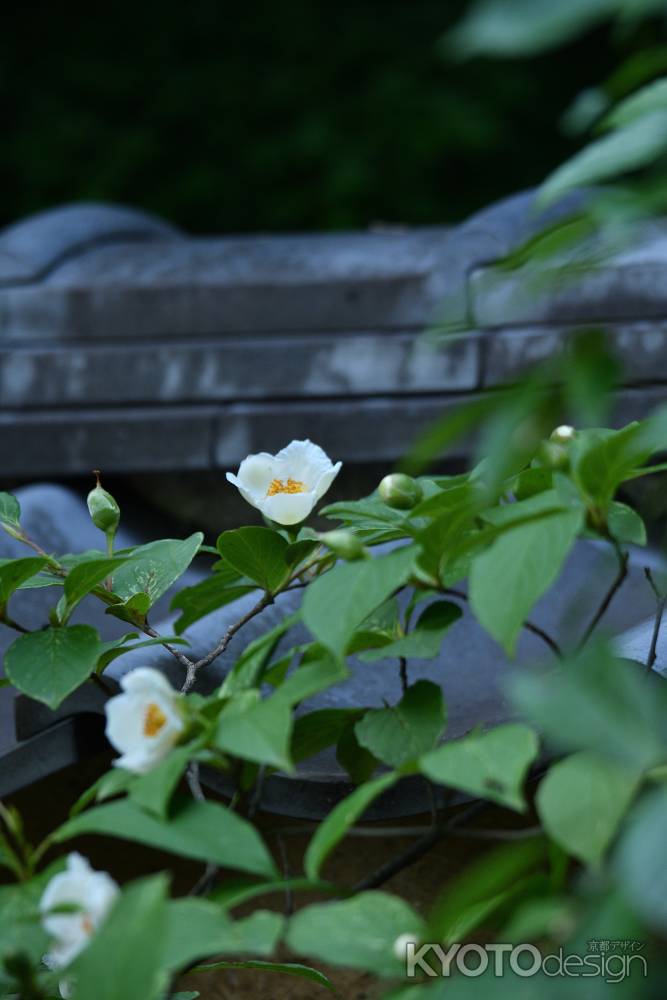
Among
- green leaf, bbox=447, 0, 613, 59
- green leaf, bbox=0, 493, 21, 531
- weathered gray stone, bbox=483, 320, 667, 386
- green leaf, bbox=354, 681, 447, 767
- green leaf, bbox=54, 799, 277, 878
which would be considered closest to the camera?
green leaf, bbox=447, 0, 613, 59

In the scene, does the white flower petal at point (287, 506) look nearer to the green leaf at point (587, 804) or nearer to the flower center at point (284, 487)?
the flower center at point (284, 487)

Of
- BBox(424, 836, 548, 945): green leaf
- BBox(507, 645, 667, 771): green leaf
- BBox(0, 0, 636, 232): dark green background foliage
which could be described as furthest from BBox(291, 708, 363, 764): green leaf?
BBox(0, 0, 636, 232): dark green background foliage

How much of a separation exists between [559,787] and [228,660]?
63 centimetres

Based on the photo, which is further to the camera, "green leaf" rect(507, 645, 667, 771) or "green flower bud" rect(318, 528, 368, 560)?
"green flower bud" rect(318, 528, 368, 560)

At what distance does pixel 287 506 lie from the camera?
879 millimetres

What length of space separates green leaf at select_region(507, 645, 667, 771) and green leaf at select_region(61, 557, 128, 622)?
0.44 metres

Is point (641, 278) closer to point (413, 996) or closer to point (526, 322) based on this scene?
point (526, 322)

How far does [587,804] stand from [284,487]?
1.36 ft

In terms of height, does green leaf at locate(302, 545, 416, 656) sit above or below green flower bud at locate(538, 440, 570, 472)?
below

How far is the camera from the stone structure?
2043 mm

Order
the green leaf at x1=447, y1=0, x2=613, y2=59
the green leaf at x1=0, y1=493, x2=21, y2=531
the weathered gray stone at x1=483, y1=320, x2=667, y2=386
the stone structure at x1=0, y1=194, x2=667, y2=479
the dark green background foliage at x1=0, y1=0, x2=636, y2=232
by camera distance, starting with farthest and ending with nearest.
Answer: the dark green background foliage at x1=0, y1=0, x2=636, y2=232
the stone structure at x1=0, y1=194, x2=667, y2=479
the weathered gray stone at x1=483, y1=320, x2=667, y2=386
the green leaf at x1=0, y1=493, x2=21, y2=531
the green leaf at x1=447, y1=0, x2=613, y2=59

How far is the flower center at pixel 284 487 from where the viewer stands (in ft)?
2.97

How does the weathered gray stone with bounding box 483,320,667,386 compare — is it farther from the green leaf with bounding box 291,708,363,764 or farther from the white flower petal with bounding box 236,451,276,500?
the green leaf with bounding box 291,708,363,764

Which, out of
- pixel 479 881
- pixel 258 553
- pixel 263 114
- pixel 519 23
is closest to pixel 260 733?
pixel 479 881
